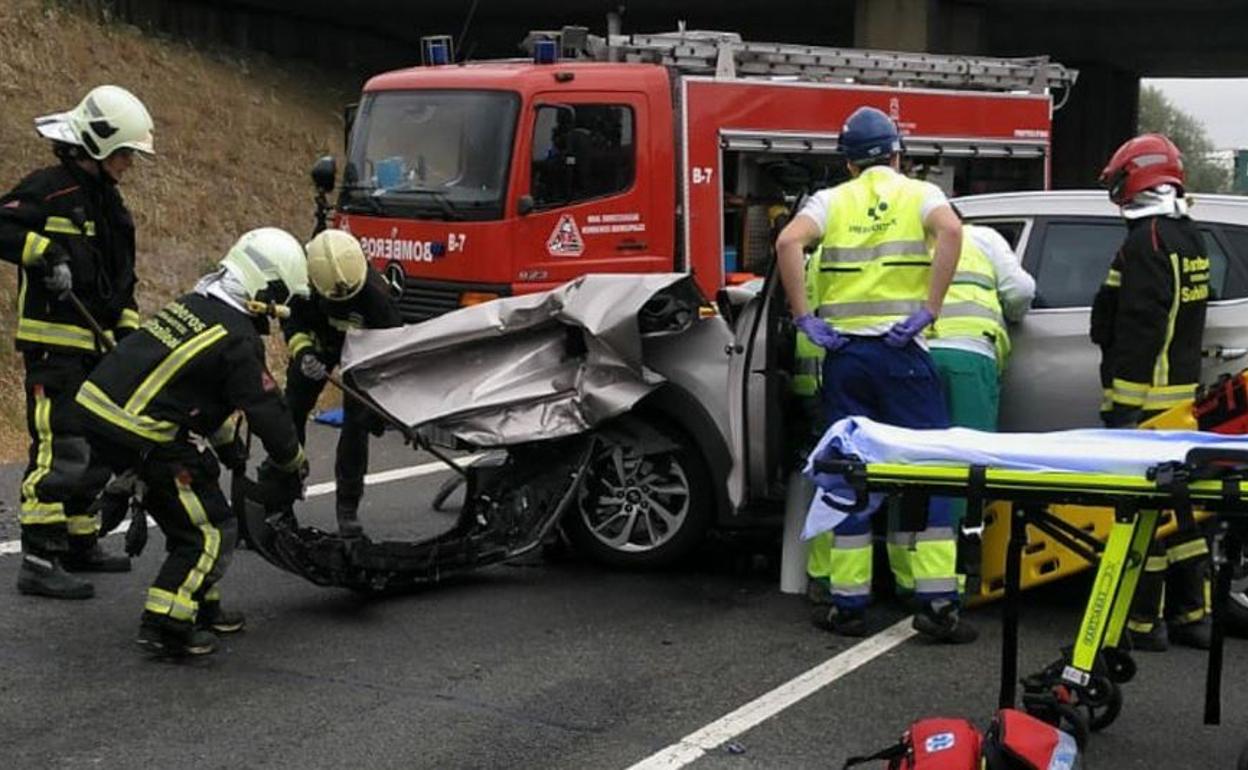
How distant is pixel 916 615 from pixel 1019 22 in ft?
76.7

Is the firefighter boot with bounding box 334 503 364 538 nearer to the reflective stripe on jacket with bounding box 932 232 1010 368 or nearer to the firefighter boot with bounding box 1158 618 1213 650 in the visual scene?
the reflective stripe on jacket with bounding box 932 232 1010 368

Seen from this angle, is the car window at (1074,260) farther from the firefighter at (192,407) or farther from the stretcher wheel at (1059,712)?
the firefighter at (192,407)

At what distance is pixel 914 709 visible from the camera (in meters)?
4.92

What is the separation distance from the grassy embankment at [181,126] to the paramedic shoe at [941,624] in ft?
32.6

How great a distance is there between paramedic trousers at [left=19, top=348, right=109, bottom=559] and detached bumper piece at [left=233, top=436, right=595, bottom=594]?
1.04 m

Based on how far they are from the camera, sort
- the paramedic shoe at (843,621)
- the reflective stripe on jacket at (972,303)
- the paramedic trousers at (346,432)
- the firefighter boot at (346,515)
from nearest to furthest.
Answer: the paramedic shoe at (843,621)
the reflective stripe on jacket at (972,303)
the paramedic trousers at (346,432)
the firefighter boot at (346,515)

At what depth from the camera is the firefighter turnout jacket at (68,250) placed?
6.03 m

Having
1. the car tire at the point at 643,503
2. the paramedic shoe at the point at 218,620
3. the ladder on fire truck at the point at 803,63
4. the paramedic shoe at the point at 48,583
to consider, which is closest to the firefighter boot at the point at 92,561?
the paramedic shoe at the point at 48,583

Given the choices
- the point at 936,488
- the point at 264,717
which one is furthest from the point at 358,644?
the point at 936,488

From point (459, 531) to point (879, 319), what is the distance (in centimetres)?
196

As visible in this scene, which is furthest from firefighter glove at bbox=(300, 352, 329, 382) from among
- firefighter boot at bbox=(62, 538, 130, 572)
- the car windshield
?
the car windshield

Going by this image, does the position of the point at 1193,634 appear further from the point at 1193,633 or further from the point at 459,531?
the point at 459,531

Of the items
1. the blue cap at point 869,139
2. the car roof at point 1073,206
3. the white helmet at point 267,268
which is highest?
the blue cap at point 869,139

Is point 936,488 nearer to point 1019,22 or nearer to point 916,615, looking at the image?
Answer: point 916,615
